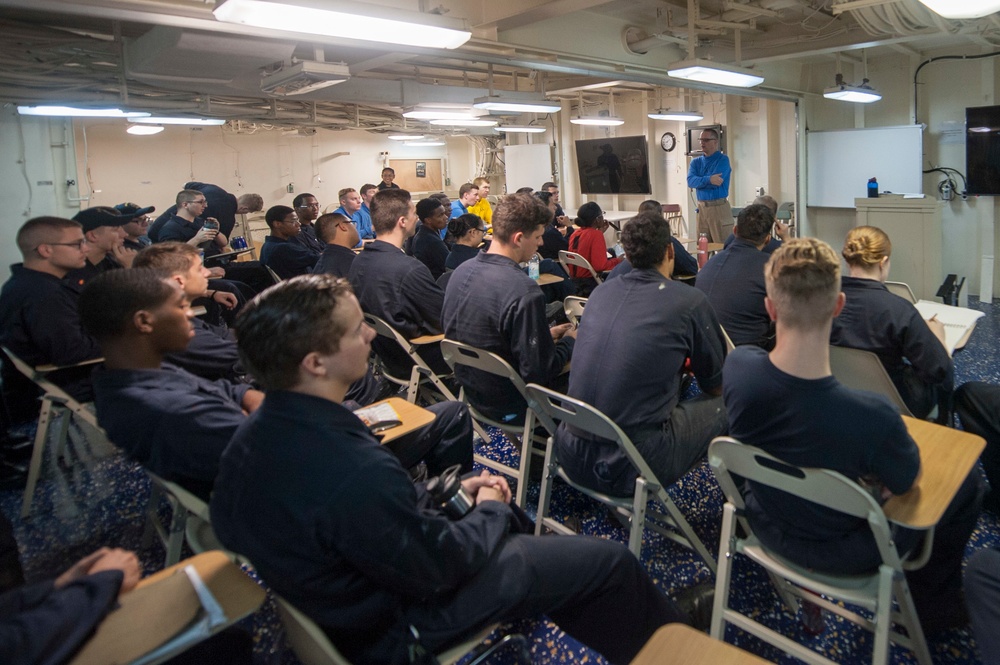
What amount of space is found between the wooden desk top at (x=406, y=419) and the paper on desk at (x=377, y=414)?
0.03m

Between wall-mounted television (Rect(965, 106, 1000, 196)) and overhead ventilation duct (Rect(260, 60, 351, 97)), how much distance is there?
6053 mm

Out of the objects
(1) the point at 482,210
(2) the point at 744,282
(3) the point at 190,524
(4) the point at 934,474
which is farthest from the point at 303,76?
(1) the point at 482,210

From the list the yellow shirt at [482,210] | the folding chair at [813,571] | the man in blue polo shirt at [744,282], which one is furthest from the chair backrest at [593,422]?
the yellow shirt at [482,210]

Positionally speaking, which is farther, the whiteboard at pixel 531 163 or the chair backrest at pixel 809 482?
the whiteboard at pixel 531 163

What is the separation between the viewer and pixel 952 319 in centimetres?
299

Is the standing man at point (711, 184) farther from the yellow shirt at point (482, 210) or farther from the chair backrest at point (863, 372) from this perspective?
the chair backrest at point (863, 372)

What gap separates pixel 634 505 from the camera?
6.36ft

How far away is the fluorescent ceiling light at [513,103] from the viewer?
5.34 meters

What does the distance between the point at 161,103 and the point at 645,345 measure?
524cm

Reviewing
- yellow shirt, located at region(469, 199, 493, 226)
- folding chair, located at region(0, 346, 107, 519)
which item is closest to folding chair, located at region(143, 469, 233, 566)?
folding chair, located at region(0, 346, 107, 519)

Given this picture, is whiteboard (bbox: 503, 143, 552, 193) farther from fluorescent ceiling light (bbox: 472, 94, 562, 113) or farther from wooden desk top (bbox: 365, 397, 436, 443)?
wooden desk top (bbox: 365, 397, 436, 443)

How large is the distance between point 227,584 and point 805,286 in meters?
1.41

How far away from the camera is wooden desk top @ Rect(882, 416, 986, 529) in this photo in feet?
4.49

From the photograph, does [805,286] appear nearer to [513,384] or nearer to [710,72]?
[513,384]
